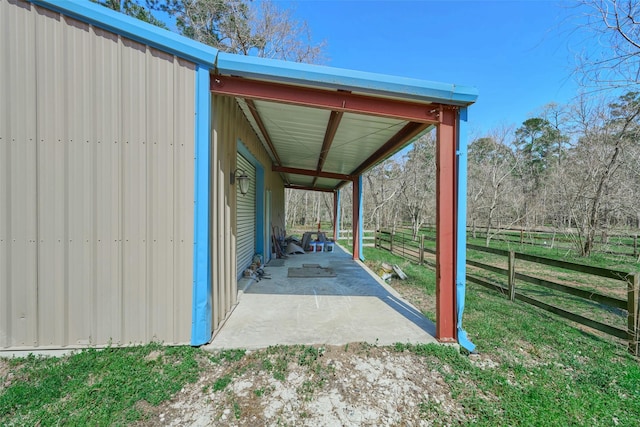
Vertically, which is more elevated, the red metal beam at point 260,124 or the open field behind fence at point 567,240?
the red metal beam at point 260,124

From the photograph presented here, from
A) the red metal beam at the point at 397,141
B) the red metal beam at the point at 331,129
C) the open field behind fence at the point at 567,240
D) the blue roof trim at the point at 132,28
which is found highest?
the blue roof trim at the point at 132,28

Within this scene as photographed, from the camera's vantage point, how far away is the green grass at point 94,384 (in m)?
1.92

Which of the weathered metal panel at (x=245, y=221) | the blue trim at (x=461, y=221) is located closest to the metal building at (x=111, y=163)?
the blue trim at (x=461, y=221)

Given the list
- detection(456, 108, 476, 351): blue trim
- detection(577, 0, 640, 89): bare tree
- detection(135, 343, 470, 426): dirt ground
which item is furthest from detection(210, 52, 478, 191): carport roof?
detection(135, 343, 470, 426): dirt ground

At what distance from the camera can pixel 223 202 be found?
335 centimetres

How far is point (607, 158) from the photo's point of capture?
754 cm

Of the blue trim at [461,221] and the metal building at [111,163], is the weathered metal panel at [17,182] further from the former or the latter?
the blue trim at [461,221]

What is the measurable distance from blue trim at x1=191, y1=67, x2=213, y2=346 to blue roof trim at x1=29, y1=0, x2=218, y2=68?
0.16 meters

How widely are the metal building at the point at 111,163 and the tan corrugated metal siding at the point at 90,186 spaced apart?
0.01m

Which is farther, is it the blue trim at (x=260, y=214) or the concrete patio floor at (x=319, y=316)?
the blue trim at (x=260, y=214)

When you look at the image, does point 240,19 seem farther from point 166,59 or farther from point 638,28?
point 638,28

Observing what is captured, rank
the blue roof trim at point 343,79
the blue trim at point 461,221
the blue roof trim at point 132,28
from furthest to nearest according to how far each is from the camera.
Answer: the blue trim at point 461,221, the blue roof trim at point 343,79, the blue roof trim at point 132,28

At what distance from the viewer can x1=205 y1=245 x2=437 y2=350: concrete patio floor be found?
9.68ft

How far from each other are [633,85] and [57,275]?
6.60 metres
